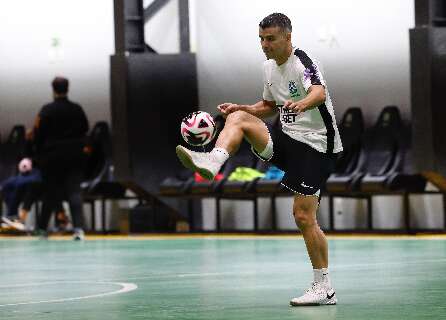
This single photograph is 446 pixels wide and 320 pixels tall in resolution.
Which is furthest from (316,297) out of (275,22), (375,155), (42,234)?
(42,234)

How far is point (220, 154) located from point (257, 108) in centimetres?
81

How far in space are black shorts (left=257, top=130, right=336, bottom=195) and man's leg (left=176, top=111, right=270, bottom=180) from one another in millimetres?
189

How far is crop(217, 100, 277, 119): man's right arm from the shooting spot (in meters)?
8.27

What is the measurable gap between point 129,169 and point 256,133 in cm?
1315

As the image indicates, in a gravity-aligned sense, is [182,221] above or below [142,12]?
below

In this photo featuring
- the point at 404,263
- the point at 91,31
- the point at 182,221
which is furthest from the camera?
the point at 91,31

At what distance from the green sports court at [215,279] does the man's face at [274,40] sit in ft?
5.11

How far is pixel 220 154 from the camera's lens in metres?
7.77

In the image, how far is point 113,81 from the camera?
2092 centimetres

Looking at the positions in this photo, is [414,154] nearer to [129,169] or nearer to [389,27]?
[389,27]

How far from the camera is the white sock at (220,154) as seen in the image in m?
7.73

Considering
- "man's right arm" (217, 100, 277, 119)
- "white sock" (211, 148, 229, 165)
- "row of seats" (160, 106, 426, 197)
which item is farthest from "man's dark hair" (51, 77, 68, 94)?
"white sock" (211, 148, 229, 165)

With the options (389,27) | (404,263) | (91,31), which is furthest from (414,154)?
(91,31)

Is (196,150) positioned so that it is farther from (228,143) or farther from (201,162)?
(201,162)
